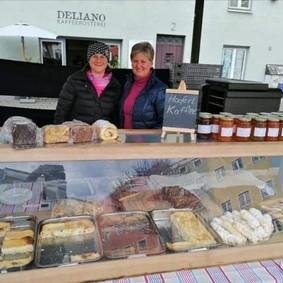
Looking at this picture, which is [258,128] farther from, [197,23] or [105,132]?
[197,23]

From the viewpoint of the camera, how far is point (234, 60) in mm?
8320

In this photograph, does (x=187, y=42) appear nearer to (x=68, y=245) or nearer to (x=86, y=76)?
(x=86, y=76)

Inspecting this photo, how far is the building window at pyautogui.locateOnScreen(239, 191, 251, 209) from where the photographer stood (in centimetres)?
148

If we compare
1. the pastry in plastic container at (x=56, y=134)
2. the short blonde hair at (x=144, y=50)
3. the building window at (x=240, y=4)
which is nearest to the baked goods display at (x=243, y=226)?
the pastry in plastic container at (x=56, y=134)

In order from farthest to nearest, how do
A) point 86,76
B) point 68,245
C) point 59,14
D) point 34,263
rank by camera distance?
1. point 59,14
2. point 86,76
3. point 68,245
4. point 34,263

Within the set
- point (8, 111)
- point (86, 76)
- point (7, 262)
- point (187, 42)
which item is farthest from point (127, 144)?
point (187, 42)

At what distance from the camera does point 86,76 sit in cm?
182

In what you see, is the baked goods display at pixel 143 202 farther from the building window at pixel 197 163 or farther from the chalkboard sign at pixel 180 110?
the chalkboard sign at pixel 180 110

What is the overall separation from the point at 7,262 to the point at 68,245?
22 centimetres

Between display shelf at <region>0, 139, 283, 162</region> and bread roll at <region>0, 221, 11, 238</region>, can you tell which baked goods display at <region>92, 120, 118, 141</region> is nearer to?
display shelf at <region>0, 139, 283, 162</region>

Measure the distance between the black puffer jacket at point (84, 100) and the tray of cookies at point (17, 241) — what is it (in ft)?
2.48

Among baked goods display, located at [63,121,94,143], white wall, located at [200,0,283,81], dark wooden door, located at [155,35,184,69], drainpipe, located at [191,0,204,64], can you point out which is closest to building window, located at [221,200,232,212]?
baked goods display, located at [63,121,94,143]

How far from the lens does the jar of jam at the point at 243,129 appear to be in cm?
119

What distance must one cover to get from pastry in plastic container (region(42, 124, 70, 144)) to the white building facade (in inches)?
233
